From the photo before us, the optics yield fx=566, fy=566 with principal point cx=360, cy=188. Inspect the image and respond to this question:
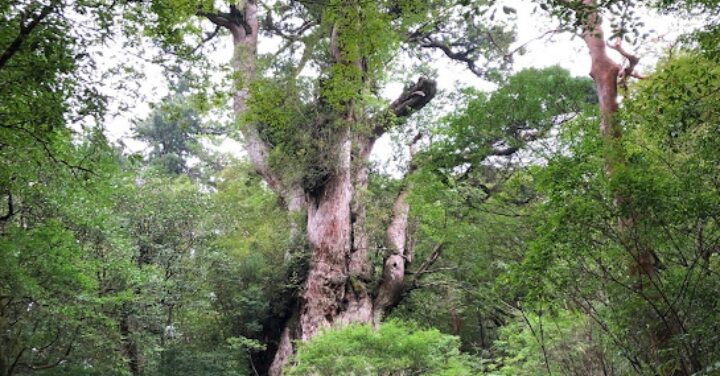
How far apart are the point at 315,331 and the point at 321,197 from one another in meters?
2.70

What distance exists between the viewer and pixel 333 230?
36.6 ft

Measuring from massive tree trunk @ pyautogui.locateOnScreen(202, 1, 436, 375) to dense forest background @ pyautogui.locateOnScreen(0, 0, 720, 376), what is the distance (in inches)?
2.3

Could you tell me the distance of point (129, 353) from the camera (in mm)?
11125

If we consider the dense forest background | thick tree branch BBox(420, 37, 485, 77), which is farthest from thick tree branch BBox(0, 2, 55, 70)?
thick tree branch BBox(420, 37, 485, 77)

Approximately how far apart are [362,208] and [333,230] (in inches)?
47.3

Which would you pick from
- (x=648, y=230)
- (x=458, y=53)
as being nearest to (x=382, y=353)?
(x=648, y=230)

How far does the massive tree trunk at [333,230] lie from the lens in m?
10.7

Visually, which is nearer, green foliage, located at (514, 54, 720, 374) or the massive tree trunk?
green foliage, located at (514, 54, 720, 374)

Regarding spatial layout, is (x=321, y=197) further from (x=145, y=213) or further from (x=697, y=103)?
(x=697, y=103)

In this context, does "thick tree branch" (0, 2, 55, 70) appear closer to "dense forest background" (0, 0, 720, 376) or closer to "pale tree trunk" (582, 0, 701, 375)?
"dense forest background" (0, 0, 720, 376)

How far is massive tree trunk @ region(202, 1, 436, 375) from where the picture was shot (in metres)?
10.7

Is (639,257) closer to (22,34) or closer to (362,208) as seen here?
(22,34)

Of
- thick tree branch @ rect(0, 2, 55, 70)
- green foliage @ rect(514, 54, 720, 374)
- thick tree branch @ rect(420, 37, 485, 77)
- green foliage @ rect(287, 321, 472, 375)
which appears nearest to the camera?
thick tree branch @ rect(0, 2, 55, 70)

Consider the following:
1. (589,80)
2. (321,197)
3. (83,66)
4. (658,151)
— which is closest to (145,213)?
(321,197)
